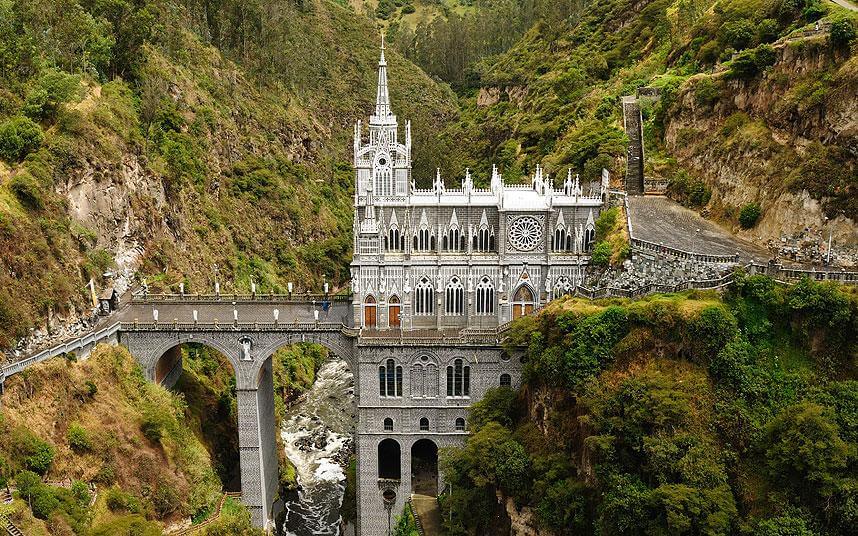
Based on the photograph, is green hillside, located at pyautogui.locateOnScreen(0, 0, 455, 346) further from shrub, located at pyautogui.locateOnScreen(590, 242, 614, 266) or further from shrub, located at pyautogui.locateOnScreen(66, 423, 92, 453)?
shrub, located at pyautogui.locateOnScreen(590, 242, 614, 266)

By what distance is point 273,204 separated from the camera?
10112cm

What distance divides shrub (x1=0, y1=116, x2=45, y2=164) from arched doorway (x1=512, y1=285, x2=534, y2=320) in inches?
1532

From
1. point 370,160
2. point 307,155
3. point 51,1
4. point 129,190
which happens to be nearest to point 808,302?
point 370,160

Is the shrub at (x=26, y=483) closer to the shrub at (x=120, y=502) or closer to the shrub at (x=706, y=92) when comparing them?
the shrub at (x=120, y=502)

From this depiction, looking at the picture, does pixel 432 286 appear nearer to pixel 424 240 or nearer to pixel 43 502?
pixel 424 240

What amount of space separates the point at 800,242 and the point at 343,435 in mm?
46158

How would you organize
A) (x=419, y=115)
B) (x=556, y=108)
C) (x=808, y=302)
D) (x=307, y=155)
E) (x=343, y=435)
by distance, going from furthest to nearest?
(x=419, y=115) → (x=307, y=155) → (x=556, y=108) → (x=343, y=435) → (x=808, y=302)

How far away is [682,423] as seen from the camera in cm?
4478

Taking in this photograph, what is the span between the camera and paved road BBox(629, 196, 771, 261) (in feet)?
187

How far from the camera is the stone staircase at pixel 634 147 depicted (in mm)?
70625

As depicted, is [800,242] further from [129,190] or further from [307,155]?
[307,155]

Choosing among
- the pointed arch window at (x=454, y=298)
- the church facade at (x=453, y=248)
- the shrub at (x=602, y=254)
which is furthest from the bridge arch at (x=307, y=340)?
the shrub at (x=602, y=254)

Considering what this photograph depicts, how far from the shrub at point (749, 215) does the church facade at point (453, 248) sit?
10120 mm

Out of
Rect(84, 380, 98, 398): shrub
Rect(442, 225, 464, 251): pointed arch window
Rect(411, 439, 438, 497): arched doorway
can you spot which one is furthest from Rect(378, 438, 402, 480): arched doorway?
Rect(84, 380, 98, 398): shrub
